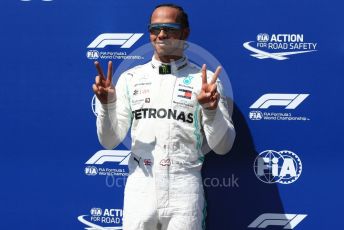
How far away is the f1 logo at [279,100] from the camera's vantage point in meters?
2.80

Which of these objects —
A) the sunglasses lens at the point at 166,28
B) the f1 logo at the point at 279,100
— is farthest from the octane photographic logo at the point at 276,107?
the sunglasses lens at the point at 166,28

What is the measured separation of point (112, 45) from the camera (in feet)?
9.64

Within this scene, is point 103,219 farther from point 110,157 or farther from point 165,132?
point 165,132

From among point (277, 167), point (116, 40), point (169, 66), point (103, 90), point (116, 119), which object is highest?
point (116, 40)

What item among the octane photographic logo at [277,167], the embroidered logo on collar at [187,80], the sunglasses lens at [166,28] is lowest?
the octane photographic logo at [277,167]

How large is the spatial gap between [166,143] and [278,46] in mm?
A: 832

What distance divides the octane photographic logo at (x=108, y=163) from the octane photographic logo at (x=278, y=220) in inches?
29.4

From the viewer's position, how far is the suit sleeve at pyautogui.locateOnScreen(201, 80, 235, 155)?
228 centimetres

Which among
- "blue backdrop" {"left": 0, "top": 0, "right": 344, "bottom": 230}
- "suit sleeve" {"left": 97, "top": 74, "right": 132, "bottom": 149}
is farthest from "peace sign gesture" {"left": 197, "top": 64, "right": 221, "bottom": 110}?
"blue backdrop" {"left": 0, "top": 0, "right": 344, "bottom": 230}

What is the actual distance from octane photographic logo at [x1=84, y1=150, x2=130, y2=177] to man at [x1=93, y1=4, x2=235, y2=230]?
17.8 inches

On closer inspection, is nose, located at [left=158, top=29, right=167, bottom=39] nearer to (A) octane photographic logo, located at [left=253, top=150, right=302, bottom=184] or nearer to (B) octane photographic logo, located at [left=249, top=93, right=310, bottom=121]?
(B) octane photographic logo, located at [left=249, top=93, right=310, bottom=121]

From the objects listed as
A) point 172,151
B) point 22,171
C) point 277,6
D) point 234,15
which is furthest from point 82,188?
point 277,6

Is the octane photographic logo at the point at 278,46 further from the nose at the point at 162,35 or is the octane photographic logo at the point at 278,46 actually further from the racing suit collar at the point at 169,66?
the nose at the point at 162,35

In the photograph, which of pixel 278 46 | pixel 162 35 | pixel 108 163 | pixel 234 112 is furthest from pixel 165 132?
pixel 278 46
